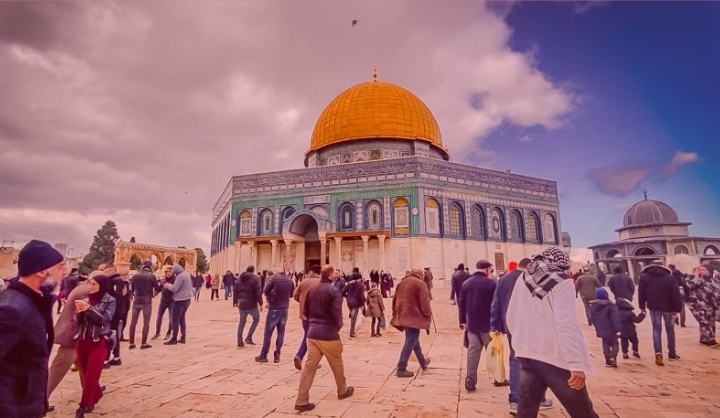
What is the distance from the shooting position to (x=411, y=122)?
30.7 m

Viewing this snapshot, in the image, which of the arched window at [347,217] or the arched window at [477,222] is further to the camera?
the arched window at [477,222]

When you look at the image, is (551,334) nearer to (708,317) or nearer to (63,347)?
(63,347)

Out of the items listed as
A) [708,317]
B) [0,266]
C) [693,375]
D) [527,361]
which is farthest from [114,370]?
[0,266]

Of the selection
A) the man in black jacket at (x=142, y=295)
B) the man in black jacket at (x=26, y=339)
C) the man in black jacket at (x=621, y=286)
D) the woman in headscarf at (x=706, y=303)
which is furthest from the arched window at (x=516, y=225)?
the man in black jacket at (x=26, y=339)

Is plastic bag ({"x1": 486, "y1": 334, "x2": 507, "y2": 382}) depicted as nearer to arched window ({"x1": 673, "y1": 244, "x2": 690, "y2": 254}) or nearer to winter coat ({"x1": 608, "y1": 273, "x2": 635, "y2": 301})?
winter coat ({"x1": 608, "y1": 273, "x2": 635, "y2": 301})

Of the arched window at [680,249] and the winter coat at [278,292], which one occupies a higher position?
the arched window at [680,249]

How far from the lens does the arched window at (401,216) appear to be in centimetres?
2570

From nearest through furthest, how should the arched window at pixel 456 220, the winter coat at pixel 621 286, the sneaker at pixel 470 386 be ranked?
the sneaker at pixel 470 386 → the winter coat at pixel 621 286 → the arched window at pixel 456 220

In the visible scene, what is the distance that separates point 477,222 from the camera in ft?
91.1

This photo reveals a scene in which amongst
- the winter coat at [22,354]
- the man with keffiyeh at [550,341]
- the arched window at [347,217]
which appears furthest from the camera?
the arched window at [347,217]

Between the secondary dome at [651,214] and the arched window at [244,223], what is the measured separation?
36.3m

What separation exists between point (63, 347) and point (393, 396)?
11.8 ft

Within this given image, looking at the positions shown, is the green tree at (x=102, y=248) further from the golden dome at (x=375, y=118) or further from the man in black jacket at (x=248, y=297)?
the man in black jacket at (x=248, y=297)

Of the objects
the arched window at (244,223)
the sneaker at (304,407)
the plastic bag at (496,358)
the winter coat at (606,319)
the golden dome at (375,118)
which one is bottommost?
the sneaker at (304,407)
